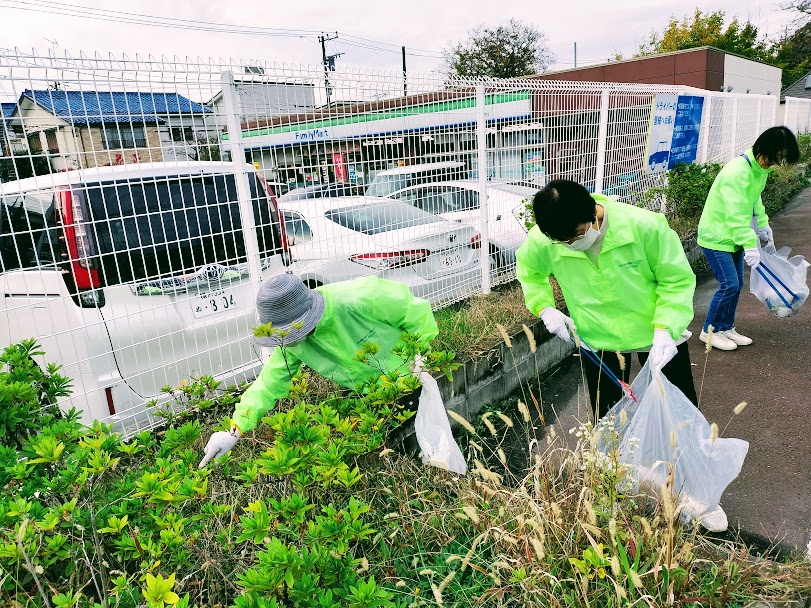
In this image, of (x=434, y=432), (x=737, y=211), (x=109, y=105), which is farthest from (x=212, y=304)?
(x=737, y=211)

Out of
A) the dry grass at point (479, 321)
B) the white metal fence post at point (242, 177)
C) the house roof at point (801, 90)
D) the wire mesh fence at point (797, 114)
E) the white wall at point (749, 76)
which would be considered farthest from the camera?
the house roof at point (801, 90)

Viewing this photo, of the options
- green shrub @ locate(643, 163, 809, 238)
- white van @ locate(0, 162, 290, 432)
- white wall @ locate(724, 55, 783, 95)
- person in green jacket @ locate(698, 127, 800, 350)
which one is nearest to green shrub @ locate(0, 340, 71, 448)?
white van @ locate(0, 162, 290, 432)

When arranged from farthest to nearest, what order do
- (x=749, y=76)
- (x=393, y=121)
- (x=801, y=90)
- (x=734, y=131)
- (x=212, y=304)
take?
(x=801, y=90) < (x=749, y=76) < (x=734, y=131) < (x=393, y=121) < (x=212, y=304)

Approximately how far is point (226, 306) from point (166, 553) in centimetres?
194

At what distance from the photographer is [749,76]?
23.5 meters

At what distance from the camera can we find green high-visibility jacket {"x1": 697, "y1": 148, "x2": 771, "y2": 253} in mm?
4223

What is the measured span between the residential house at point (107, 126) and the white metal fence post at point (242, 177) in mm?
139

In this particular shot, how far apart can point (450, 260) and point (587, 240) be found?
270cm

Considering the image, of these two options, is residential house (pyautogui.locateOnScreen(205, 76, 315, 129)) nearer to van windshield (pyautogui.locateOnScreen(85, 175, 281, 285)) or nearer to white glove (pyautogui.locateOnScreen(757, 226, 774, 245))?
van windshield (pyautogui.locateOnScreen(85, 175, 281, 285))

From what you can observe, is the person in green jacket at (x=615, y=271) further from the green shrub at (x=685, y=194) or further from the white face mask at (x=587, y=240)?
the green shrub at (x=685, y=194)

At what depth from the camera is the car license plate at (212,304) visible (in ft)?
10.9

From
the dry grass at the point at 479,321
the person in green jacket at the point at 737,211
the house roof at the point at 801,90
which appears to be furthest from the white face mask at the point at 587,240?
the house roof at the point at 801,90

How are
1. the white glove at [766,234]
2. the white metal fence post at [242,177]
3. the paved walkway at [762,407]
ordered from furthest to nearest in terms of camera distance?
1. the white glove at [766,234]
2. the white metal fence post at [242,177]
3. the paved walkway at [762,407]

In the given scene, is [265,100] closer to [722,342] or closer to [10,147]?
[10,147]
